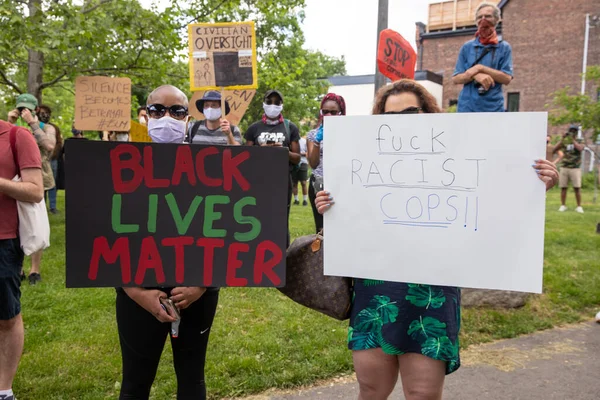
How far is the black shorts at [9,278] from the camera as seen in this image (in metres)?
2.61

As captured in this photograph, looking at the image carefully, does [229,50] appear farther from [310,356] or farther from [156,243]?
[310,356]

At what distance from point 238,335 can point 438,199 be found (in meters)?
2.59

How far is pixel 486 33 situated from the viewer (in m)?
4.23

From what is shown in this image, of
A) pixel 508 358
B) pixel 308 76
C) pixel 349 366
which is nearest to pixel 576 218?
pixel 508 358

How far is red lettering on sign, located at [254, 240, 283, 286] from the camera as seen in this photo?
1928mm

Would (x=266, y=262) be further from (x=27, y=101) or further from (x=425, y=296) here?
(x=27, y=101)

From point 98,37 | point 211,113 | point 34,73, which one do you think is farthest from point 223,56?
point 34,73

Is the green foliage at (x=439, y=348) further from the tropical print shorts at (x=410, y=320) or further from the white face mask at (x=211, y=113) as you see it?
the white face mask at (x=211, y=113)

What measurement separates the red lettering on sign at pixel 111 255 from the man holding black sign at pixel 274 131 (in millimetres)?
3512

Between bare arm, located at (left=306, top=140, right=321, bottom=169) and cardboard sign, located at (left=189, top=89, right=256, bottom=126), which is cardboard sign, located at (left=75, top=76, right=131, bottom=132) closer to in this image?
cardboard sign, located at (left=189, top=89, right=256, bottom=126)

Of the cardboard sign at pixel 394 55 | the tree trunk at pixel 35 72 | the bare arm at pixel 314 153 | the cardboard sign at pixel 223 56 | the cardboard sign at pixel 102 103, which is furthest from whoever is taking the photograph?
the tree trunk at pixel 35 72

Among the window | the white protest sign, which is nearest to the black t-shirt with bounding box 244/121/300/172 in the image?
the white protest sign

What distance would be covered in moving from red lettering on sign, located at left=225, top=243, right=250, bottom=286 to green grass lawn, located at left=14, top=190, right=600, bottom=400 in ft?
5.05

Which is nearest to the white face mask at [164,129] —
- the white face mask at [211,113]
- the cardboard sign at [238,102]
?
the white face mask at [211,113]
